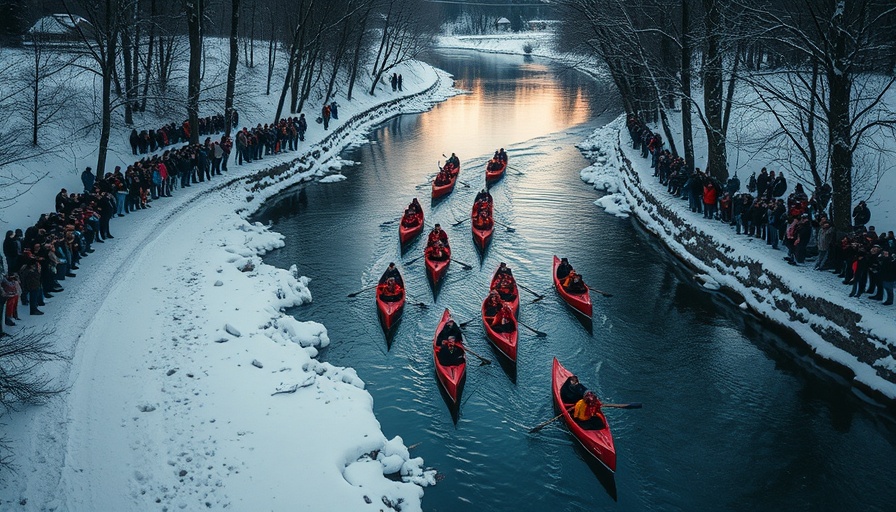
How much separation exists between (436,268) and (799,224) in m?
9.97

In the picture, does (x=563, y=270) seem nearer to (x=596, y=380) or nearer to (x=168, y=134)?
(x=596, y=380)

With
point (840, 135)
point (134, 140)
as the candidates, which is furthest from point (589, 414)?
point (134, 140)

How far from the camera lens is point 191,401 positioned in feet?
40.6

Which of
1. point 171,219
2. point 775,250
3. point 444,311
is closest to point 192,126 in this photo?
point 171,219

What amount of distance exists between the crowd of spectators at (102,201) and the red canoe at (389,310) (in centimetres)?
758

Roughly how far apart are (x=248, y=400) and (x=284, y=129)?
2237cm

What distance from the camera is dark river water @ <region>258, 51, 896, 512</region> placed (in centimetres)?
1184

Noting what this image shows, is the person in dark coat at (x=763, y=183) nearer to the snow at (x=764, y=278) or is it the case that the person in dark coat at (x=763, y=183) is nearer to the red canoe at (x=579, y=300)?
the snow at (x=764, y=278)

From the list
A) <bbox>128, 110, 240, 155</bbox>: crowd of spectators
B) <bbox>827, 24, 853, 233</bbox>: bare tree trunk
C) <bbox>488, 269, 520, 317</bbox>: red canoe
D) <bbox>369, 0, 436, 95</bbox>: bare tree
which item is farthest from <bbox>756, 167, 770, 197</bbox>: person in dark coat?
<bbox>369, 0, 436, 95</bbox>: bare tree

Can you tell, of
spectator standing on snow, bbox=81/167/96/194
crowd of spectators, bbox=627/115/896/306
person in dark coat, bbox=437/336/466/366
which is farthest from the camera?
spectator standing on snow, bbox=81/167/96/194

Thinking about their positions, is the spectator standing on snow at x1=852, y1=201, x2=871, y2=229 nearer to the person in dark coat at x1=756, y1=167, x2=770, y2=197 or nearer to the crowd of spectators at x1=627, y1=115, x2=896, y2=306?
the crowd of spectators at x1=627, y1=115, x2=896, y2=306

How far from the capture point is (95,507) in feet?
31.0

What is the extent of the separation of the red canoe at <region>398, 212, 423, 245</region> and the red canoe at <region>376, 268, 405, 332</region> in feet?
17.4

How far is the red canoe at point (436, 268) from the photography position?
2028 centimetres
